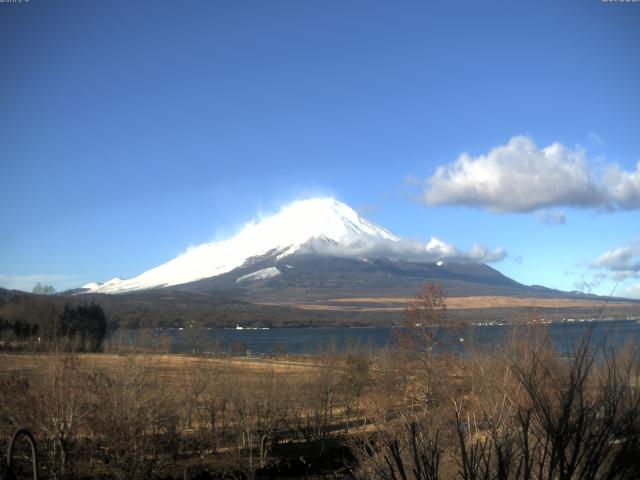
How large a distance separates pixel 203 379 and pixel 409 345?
12067 millimetres

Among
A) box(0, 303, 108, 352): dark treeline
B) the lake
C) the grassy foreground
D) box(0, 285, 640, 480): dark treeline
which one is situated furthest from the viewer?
box(0, 303, 108, 352): dark treeline

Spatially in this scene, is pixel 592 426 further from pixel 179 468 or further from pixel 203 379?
pixel 203 379

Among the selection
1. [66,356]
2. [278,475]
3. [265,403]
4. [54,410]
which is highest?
[66,356]

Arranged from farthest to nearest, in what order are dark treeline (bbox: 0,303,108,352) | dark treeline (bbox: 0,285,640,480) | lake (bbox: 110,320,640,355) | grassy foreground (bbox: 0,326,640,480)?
dark treeline (bbox: 0,303,108,352) < lake (bbox: 110,320,640,355) < grassy foreground (bbox: 0,326,640,480) < dark treeline (bbox: 0,285,640,480)

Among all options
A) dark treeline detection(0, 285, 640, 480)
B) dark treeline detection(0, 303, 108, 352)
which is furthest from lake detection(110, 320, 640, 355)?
dark treeline detection(0, 303, 108, 352)

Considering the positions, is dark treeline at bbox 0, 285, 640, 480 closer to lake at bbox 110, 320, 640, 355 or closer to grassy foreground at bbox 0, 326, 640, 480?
grassy foreground at bbox 0, 326, 640, 480

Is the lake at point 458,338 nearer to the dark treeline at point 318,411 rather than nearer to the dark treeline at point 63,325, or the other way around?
the dark treeline at point 318,411

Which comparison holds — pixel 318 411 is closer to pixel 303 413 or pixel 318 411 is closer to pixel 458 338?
pixel 303 413

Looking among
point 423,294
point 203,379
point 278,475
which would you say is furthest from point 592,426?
point 423,294

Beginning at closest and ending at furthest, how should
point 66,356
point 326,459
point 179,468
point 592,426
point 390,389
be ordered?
point 592,426
point 66,356
point 179,468
point 326,459
point 390,389

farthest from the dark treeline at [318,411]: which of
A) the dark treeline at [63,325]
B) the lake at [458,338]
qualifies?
the dark treeline at [63,325]

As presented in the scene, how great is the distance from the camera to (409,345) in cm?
3594

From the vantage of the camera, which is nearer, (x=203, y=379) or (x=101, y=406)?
(x=101, y=406)

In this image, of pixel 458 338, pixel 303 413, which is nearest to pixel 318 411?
pixel 303 413
